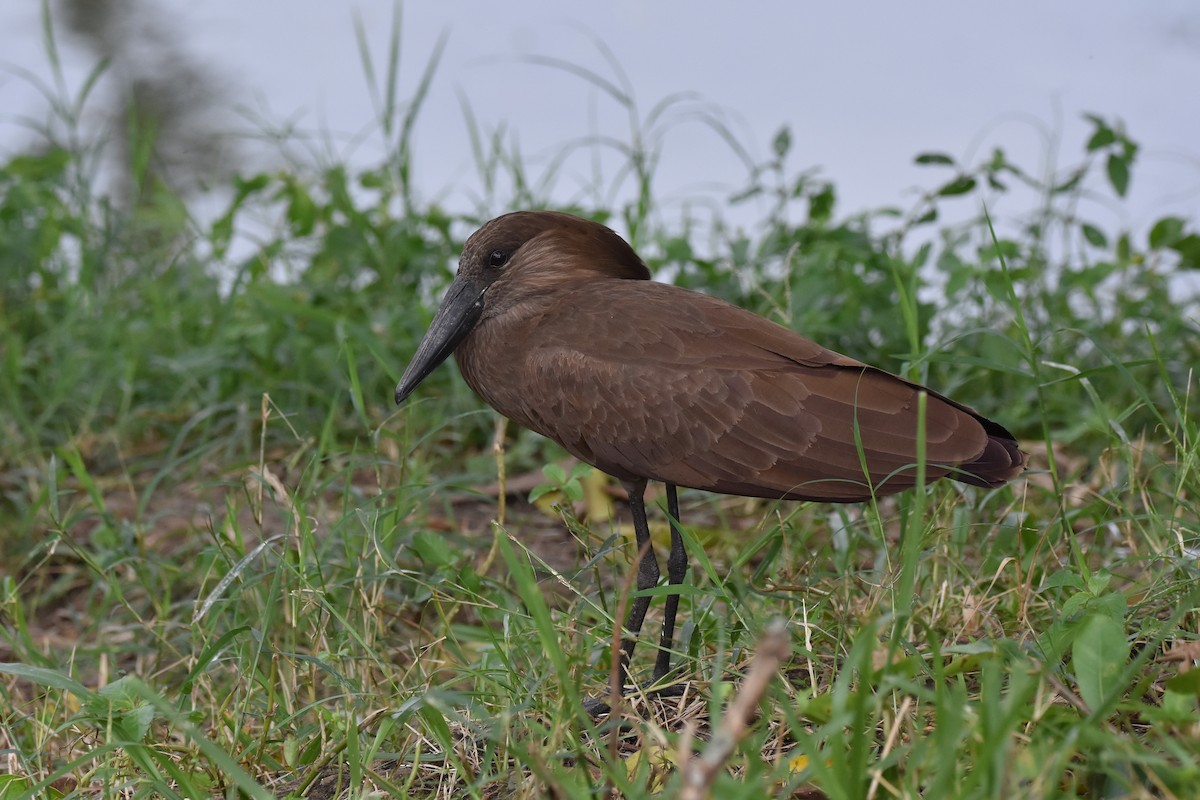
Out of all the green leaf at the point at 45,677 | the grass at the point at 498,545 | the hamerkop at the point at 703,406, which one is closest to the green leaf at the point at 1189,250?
the grass at the point at 498,545

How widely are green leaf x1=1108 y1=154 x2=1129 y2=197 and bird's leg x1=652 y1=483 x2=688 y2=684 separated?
2657 millimetres

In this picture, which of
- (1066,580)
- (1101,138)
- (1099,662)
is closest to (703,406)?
(1066,580)

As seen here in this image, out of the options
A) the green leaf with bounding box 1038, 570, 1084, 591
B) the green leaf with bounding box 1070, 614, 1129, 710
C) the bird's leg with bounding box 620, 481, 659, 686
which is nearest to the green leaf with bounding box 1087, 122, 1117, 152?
the green leaf with bounding box 1038, 570, 1084, 591

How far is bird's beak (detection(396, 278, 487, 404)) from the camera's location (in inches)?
121

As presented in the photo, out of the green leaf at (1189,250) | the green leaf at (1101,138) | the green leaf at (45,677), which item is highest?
the green leaf at (1101,138)

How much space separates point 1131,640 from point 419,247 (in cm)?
349

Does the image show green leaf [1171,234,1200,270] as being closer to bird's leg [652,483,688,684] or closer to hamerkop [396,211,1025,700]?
hamerkop [396,211,1025,700]

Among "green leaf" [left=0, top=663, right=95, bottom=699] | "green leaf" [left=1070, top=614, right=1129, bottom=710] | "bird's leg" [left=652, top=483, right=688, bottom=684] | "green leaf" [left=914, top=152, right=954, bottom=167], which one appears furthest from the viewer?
"green leaf" [left=914, top=152, right=954, bottom=167]

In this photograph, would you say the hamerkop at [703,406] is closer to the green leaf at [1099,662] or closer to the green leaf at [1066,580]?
the green leaf at [1066,580]

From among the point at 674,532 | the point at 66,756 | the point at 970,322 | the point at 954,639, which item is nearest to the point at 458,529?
the point at 674,532

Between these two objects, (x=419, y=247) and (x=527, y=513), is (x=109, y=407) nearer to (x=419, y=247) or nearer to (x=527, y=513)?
(x=419, y=247)

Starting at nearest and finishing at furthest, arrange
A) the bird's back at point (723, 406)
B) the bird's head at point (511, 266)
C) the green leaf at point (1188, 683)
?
the green leaf at point (1188, 683) < the bird's back at point (723, 406) < the bird's head at point (511, 266)

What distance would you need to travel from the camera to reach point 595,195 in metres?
5.26

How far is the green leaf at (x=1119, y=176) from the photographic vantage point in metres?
4.69
